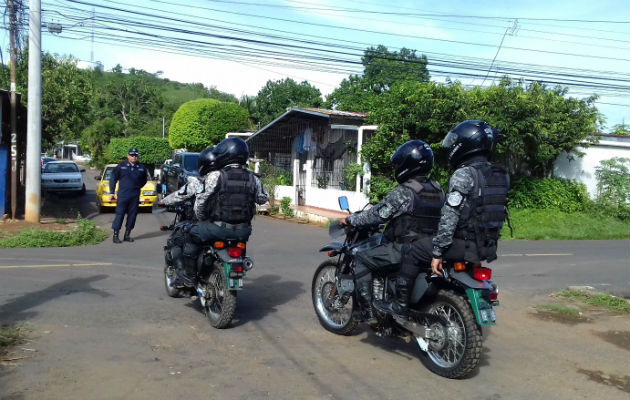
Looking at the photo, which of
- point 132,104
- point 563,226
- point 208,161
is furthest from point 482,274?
point 132,104

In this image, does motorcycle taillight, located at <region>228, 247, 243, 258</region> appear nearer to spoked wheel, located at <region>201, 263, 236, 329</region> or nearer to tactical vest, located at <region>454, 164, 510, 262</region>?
spoked wheel, located at <region>201, 263, 236, 329</region>

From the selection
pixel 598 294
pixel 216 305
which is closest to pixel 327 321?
pixel 216 305

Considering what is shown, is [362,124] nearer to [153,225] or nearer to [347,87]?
[153,225]

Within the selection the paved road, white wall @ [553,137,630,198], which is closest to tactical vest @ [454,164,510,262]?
the paved road

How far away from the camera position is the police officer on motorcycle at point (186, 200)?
605cm

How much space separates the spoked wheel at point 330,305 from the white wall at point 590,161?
17213 millimetres

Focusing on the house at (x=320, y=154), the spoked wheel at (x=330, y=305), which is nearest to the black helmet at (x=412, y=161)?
the spoked wheel at (x=330, y=305)

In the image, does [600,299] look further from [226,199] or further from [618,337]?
[226,199]

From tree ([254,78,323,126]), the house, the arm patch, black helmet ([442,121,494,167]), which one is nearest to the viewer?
the arm patch

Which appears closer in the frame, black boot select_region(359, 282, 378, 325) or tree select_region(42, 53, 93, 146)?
black boot select_region(359, 282, 378, 325)

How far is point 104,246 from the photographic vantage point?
36.7 feet

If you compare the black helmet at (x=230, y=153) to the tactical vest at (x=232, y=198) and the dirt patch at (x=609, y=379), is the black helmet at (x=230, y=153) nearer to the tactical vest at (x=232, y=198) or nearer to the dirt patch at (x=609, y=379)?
the tactical vest at (x=232, y=198)

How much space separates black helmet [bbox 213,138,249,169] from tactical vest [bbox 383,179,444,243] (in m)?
1.91

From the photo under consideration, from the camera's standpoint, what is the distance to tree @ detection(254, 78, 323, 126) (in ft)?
186
